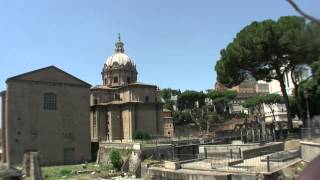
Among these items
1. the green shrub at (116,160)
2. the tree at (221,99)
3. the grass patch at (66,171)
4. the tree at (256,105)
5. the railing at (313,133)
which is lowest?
the grass patch at (66,171)

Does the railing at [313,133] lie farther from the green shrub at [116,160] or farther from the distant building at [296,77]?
the green shrub at [116,160]

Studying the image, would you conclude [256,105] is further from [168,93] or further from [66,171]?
[66,171]

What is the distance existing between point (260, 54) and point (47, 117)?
22.7 meters

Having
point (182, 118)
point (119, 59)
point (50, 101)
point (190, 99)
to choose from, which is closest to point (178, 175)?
point (50, 101)

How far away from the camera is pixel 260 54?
112 feet

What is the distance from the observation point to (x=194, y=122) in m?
73.8

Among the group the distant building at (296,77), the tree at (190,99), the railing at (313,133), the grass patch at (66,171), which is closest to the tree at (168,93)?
the tree at (190,99)

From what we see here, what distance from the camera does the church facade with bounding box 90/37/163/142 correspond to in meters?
51.4

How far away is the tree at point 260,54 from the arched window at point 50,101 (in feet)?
58.5

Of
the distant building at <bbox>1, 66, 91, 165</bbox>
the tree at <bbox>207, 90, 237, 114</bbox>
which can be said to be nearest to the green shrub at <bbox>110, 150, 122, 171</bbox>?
Answer: the distant building at <bbox>1, 66, 91, 165</bbox>

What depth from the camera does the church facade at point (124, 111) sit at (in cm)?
5144

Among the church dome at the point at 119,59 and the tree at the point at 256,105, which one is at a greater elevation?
the church dome at the point at 119,59

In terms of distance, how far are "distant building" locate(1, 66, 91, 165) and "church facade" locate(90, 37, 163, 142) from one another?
6335 mm

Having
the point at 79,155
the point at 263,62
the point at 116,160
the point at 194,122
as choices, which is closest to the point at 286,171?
the point at 263,62
